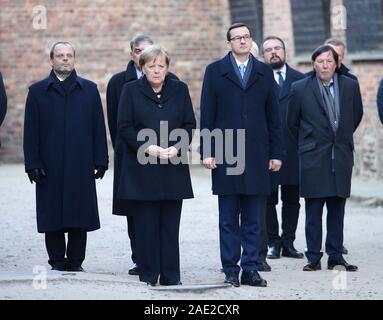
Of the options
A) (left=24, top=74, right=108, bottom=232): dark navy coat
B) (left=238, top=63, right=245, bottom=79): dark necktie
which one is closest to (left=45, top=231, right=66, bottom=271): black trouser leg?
(left=24, top=74, right=108, bottom=232): dark navy coat

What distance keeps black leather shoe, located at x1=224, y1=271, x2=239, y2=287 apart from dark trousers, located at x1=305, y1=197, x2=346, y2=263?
123cm

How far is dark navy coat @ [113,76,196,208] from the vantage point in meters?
9.60

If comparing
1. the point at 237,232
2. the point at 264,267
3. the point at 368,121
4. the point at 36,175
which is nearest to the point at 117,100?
the point at 36,175

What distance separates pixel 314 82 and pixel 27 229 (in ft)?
15.0

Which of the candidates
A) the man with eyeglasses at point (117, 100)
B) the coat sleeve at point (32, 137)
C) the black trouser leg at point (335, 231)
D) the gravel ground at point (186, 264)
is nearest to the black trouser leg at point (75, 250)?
the gravel ground at point (186, 264)

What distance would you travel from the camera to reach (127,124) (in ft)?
31.6

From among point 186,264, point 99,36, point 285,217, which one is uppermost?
point 99,36

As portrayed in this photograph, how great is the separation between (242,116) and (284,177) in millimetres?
2034

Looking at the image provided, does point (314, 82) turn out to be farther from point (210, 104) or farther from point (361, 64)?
point (361, 64)

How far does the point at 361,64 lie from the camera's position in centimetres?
1916

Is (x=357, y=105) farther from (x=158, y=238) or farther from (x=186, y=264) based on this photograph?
(x=158, y=238)

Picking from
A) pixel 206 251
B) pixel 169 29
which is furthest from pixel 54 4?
pixel 206 251

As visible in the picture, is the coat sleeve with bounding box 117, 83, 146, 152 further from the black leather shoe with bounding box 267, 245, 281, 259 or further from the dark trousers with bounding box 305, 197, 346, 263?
the black leather shoe with bounding box 267, 245, 281, 259

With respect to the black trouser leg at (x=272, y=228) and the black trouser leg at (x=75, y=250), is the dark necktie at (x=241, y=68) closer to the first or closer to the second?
the black trouser leg at (x=75, y=250)
